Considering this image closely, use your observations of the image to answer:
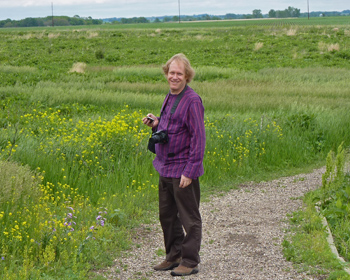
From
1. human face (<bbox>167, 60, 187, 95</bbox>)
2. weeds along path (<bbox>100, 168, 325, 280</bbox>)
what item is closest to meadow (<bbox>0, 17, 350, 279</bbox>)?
weeds along path (<bbox>100, 168, 325, 280</bbox>)

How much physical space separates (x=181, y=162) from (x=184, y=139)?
9.6 inches

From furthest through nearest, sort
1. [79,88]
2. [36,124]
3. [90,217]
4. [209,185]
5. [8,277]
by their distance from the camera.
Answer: [79,88], [36,124], [209,185], [90,217], [8,277]

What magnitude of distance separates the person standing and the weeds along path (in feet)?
0.89

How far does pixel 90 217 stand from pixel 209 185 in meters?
3.30

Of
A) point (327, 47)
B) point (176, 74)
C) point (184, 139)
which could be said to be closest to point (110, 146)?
point (184, 139)

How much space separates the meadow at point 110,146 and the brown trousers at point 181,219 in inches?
31.0

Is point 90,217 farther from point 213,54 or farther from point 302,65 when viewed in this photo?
point 213,54

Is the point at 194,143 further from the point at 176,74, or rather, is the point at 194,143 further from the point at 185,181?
the point at 176,74

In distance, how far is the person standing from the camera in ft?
17.1

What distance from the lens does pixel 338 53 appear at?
111ft

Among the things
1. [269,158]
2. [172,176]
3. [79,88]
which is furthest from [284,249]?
[79,88]

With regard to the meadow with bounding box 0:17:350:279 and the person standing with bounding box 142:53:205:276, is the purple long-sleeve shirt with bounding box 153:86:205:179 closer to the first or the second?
the person standing with bounding box 142:53:205:276

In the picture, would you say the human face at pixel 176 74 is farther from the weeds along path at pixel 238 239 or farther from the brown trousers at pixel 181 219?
the weeds along path at pixel 238 239

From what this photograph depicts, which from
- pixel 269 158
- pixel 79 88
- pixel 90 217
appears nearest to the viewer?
pixel 90 217
